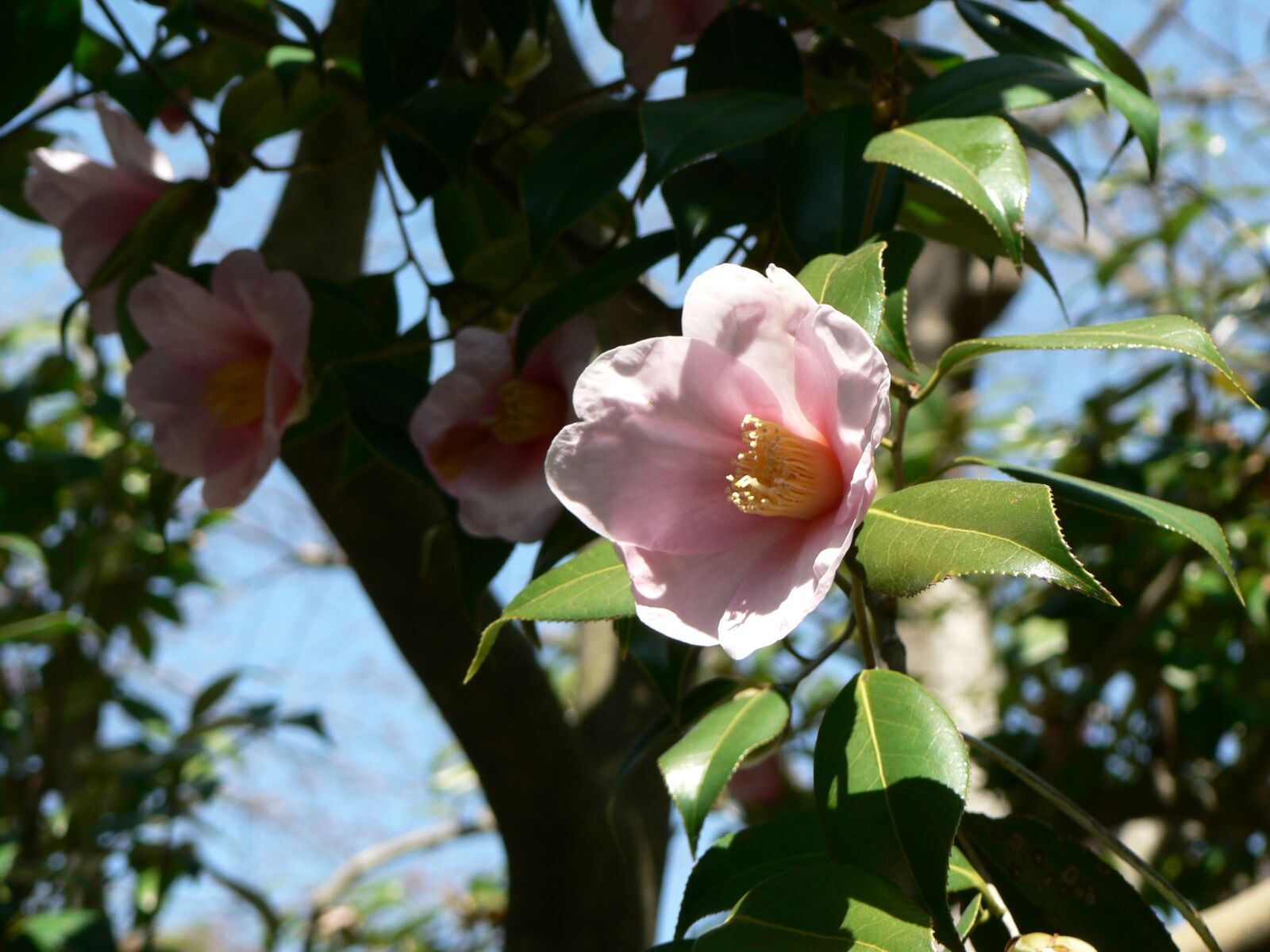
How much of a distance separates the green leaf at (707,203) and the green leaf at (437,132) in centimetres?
14

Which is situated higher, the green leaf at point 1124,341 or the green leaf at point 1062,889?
the green leaf at point 1124,341

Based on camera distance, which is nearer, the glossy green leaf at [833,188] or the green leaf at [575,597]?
the green leaf at [575,597]

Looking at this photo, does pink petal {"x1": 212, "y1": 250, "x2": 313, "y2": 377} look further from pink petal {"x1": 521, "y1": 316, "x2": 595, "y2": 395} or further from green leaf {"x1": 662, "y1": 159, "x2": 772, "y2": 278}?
green leaf {"x1": 662, "y1": 159, "x2": 772, "y2": 278}

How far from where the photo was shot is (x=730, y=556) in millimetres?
558

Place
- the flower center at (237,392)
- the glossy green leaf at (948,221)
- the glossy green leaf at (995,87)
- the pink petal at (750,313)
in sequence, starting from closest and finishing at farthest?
the pink petal at (750,313)
the glossy green leaf at (995,87)
the glossy green leaf at (948,221)
the flower center at (237,392)

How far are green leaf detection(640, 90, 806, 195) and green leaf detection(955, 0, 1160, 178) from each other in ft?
0.60

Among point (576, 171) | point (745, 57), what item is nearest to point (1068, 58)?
point (745, 57)

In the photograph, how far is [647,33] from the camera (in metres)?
0.81

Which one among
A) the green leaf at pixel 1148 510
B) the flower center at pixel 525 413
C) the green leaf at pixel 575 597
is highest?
Result: the flower center at pixel 525 413

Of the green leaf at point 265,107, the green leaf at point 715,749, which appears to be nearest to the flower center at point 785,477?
the green leaf at point 715,749

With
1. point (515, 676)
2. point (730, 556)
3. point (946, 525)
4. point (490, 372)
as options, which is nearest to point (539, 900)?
point (515, 676)

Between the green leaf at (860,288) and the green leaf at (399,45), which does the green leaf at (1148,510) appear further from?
the green leaf at (399,45)

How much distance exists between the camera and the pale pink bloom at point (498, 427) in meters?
0.76

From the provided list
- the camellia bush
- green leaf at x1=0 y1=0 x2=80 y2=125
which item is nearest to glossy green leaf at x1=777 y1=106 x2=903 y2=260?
the camellia bush
